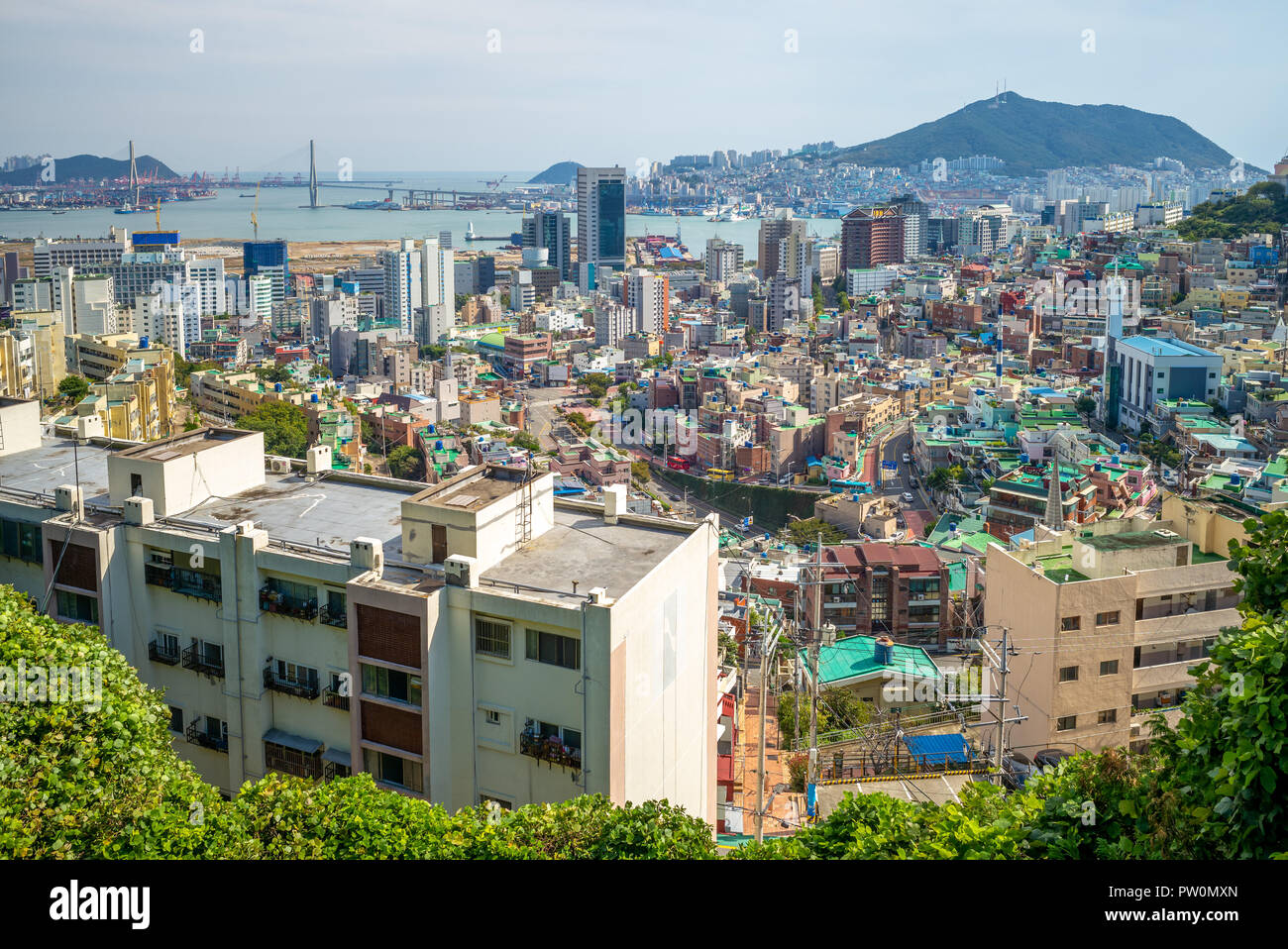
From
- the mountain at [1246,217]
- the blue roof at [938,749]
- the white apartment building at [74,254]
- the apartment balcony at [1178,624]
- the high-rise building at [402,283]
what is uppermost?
the mountain at [1246,217]

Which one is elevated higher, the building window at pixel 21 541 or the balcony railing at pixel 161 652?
the building window at pixel 21 541

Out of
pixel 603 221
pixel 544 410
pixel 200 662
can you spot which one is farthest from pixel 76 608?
pixel 603 221

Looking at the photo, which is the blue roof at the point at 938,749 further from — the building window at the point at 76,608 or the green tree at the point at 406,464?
the green tree at the point at 406,464

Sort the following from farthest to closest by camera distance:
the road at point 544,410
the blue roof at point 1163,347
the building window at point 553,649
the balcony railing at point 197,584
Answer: the road at point 544,410, the blue roof at point 1163,347, the balcony railing at point 197,584, the building window at point 553,649


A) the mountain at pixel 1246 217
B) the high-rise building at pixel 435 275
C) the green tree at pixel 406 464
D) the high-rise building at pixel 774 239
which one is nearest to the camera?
the green tree at pixel 406 464

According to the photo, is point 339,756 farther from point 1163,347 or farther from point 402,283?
point 402,283

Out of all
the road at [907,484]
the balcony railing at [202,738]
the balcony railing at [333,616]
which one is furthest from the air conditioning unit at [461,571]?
the road at [907,484]

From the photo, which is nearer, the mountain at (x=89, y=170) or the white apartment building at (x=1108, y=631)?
the white apartment building at (x=1108, y=631)
